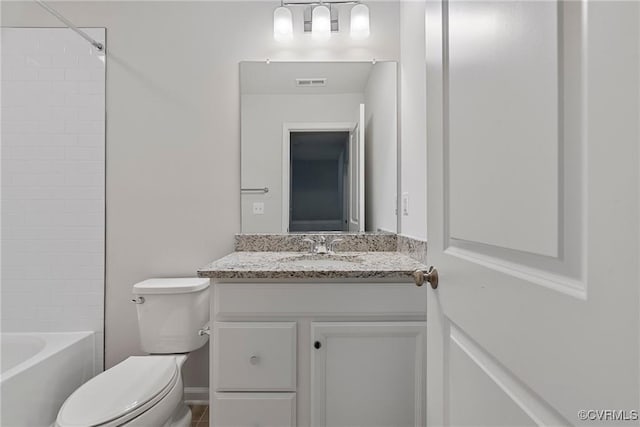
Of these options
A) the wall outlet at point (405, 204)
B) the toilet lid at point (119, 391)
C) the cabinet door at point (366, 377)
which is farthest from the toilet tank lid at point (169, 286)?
the wall outlet at point (405, 204)

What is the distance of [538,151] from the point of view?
47cm

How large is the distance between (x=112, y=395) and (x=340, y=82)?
1.71 m

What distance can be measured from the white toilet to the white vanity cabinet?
0.23 meters

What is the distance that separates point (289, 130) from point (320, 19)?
58 centimetres

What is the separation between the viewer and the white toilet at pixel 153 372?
1.24 metres

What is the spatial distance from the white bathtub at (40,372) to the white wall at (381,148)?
159cm

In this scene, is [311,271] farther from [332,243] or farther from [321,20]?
[321,20]

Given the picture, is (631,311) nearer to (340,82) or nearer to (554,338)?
(554,338)

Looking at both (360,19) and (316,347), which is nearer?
(316,347)

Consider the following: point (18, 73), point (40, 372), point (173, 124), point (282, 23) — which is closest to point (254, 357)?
point (40, 372)

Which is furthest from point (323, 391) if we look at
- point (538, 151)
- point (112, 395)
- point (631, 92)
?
point (631, 92)

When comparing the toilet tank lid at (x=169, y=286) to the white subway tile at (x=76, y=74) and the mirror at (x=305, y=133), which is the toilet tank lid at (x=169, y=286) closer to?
the mirror at (x=305, y=133)

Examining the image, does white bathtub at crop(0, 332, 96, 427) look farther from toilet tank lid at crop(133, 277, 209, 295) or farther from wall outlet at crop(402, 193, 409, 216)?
wall outlet at crop(402, 193, 409, 216)

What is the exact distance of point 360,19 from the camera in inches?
76.2
